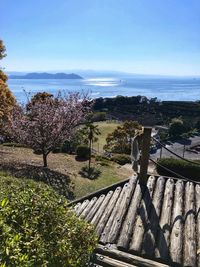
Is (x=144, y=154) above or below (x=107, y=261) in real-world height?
above

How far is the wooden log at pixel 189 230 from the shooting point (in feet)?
20.2

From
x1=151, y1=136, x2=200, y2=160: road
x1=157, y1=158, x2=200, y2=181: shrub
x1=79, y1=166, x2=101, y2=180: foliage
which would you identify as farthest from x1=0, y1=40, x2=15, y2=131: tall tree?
x1=151, y1=136, x2=200, y2=160: road

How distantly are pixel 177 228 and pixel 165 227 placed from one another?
240mm

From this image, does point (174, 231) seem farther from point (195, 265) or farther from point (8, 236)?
point (8, 236)

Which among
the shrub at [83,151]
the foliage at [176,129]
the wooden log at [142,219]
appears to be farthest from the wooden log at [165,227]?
the foliage at [176,129]

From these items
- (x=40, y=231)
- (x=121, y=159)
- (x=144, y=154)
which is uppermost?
(x=40, y=231)

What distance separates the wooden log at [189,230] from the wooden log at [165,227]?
330 mm

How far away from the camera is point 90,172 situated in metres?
23.3

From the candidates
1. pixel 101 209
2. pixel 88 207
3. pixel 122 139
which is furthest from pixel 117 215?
pixel 122 139

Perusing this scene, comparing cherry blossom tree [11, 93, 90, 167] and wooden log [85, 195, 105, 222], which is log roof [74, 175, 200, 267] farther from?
cherry blossom tree [11, 93, 90, 167]

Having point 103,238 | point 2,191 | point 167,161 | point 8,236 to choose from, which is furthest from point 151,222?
point 167,161

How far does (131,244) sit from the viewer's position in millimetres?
6602

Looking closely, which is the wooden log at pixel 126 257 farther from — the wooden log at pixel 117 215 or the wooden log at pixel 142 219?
the wooden log at pixel 117 215

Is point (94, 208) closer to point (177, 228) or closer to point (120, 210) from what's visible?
point (120, 210)
